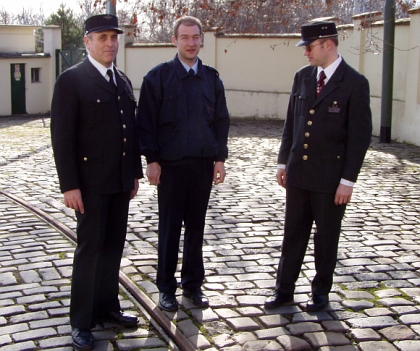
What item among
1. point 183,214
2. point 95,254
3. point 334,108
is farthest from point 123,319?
point 334,108

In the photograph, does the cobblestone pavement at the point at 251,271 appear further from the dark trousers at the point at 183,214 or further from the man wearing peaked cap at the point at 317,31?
the man wearing peaked cap at the point at 317,31

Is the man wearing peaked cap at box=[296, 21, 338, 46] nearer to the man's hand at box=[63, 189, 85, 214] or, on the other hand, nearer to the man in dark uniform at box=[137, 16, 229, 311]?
the man in dark uniform at box=[137, 16, 229, 311]

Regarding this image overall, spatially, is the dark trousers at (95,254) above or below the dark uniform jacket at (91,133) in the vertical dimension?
below

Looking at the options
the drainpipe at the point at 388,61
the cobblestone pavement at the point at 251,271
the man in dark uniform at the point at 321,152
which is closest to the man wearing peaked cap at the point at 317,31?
the man in dark uniform at the point at 321,152

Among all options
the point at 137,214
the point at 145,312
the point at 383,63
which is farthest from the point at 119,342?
the point at 383,63

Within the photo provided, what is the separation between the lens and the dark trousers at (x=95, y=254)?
464cm

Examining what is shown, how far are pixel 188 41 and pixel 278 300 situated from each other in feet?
6.74

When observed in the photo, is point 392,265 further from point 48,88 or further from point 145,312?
point 48,88

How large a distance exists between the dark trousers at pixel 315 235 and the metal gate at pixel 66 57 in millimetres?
Answer: 25261

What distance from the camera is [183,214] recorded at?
5359 mm

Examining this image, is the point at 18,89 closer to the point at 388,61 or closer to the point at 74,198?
the point at 388,61

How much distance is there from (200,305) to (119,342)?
80 centimetres

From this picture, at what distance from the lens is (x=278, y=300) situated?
5289 millimetres

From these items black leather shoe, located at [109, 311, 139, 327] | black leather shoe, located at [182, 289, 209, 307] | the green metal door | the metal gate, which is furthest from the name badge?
the metal gate
